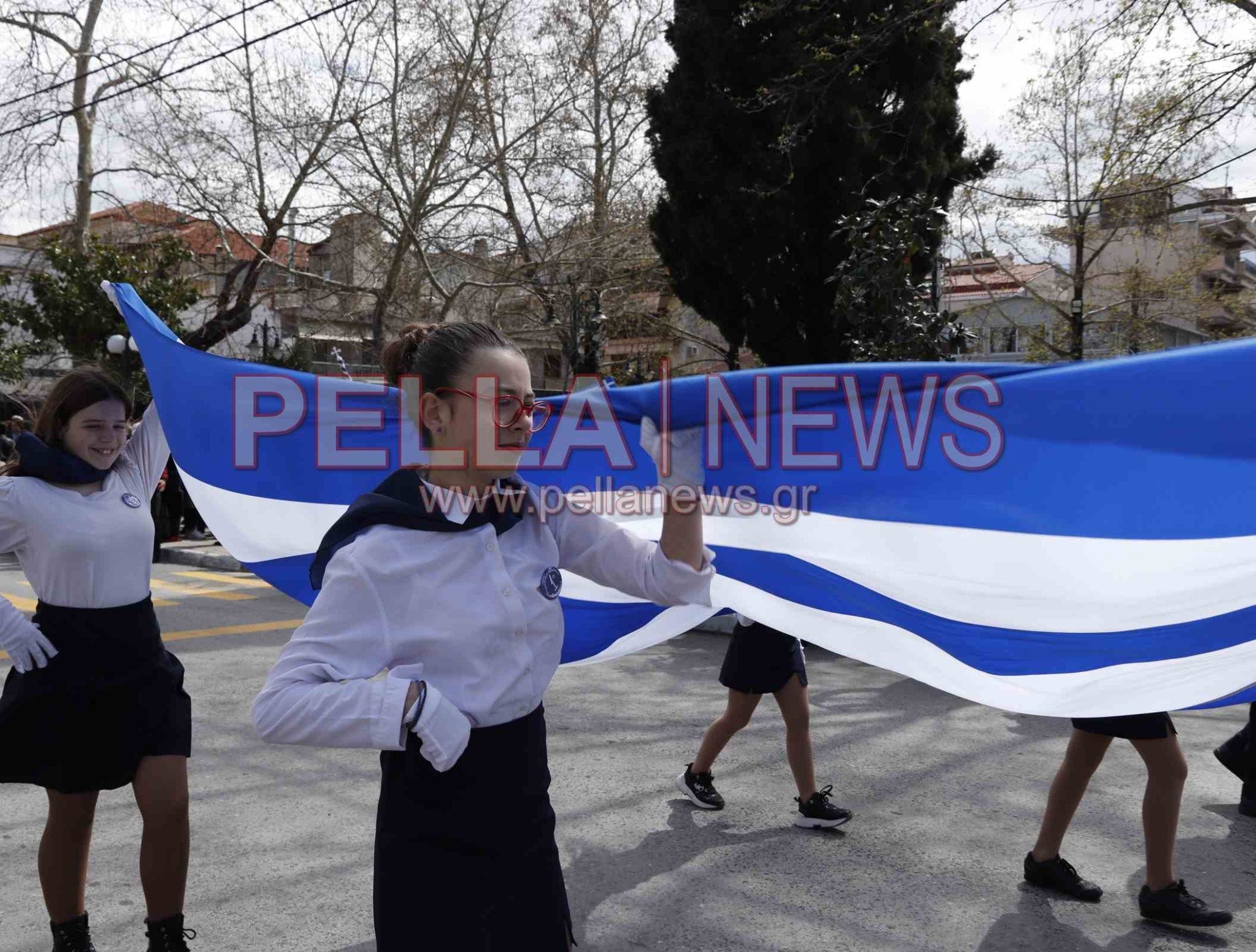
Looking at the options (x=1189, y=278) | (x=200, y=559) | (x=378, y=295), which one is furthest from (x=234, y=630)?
(x=1189, y=278)

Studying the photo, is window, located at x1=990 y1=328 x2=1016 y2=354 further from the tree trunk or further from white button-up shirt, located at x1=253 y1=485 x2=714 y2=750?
white button-up shirt, located at x1=253 y1=485 x2=714 y2=750

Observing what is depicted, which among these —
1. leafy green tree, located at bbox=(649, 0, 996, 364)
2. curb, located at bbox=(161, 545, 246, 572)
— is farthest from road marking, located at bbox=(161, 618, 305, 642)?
leafy green tree, located at bbox=(649, 0, 996, 364)

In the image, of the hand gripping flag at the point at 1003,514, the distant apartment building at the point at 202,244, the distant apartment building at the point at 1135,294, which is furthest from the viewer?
the distant apartment building at the point at 1135,294

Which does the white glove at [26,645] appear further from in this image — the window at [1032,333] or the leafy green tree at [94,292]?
the window at [1032,333]

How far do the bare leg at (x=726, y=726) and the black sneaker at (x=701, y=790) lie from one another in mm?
26

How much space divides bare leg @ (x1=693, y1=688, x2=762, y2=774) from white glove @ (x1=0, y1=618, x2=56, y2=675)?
2631 millimetres

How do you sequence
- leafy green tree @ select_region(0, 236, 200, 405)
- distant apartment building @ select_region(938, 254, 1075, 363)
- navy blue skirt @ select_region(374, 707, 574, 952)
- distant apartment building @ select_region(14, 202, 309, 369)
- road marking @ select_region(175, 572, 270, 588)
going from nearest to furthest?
navy blue skirt @ select_region(374, 707, 574, 952) → road marking @ select_region(175, 572, 270, 588) → leafy green tree @ select_region(0, 236, 200, 405) → distant apartment building @ select_region(14, 202, 309, 369) → distant apartment building @ select_region(938, 254, 1075, 363)

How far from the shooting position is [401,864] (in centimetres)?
195

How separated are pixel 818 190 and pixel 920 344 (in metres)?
4.78

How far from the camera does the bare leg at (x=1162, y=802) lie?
11.9ft

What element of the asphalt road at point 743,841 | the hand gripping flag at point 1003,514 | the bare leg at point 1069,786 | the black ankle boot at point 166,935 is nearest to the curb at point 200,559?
the asphalt road at point 743,841

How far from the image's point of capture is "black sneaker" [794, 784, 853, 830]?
4551 mm

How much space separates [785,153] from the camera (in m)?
A: 12.8

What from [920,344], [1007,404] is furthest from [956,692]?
[920,344]
